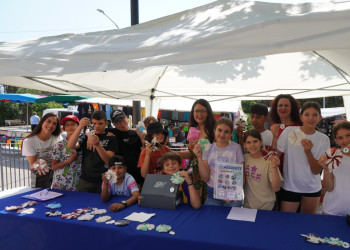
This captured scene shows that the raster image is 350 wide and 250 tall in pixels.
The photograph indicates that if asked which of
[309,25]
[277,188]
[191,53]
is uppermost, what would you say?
[309,25]

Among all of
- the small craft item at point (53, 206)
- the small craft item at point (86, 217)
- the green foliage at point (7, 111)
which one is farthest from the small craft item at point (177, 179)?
the green foliage at point (7, 111)

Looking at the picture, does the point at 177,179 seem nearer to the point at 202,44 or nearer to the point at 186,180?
the point at 186,180

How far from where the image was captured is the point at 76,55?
7.42ft

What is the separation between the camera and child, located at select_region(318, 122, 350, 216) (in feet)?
6.85

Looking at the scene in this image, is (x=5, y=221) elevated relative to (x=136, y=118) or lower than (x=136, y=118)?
lower


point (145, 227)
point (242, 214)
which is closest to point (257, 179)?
point (242, 214)

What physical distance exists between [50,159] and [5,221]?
3.82ft

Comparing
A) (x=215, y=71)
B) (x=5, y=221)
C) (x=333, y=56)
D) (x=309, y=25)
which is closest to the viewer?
(x=309, y=25)

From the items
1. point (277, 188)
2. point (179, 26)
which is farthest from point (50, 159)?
point (277, 188)

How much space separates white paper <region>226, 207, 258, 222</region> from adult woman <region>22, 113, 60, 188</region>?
8.05 feet

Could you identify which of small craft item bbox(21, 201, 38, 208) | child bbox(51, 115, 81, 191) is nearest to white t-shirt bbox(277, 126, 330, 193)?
child bbox(51, 115, 81, 191)

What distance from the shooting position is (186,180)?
229 centimetres

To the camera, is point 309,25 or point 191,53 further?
point 191,53

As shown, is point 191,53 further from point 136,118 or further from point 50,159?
point 136,118
